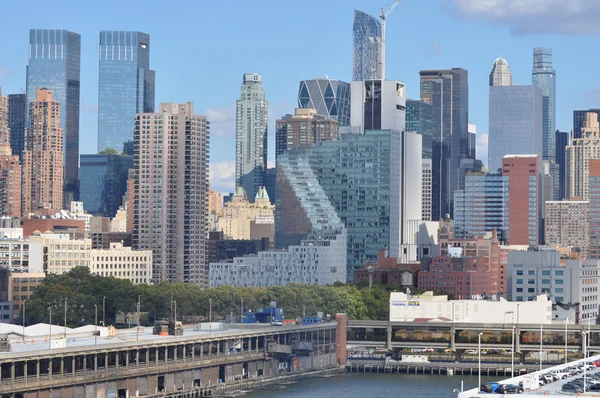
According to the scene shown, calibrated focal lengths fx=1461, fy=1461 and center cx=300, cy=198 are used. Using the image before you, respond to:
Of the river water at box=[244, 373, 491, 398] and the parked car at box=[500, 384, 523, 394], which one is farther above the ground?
the parked car at box=[500, 384, 523, 394]

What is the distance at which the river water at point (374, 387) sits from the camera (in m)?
151

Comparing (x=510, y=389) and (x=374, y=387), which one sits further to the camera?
(x=374, y=387)

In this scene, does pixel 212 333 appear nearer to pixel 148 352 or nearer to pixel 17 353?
pixel 148 352

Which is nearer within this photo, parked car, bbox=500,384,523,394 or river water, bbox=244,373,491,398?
parked car, bbox=500,384,523,394

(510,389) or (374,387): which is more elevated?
(510,389)

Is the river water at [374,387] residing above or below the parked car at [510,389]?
below

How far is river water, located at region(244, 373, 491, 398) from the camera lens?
495 ft

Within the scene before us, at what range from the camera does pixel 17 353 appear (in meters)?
120

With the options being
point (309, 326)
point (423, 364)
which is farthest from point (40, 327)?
point (423, 364)

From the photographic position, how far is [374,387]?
526 feet

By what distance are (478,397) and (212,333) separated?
64.9 metres

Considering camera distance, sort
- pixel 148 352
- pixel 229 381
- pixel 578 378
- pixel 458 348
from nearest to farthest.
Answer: pixel 578 378, pixel 148 352, pixel 229 381, pixel 458 348

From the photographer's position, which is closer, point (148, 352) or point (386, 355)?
point (148, 352)

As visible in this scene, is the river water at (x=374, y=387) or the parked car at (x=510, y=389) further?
the river water at (x=374, y=387)
